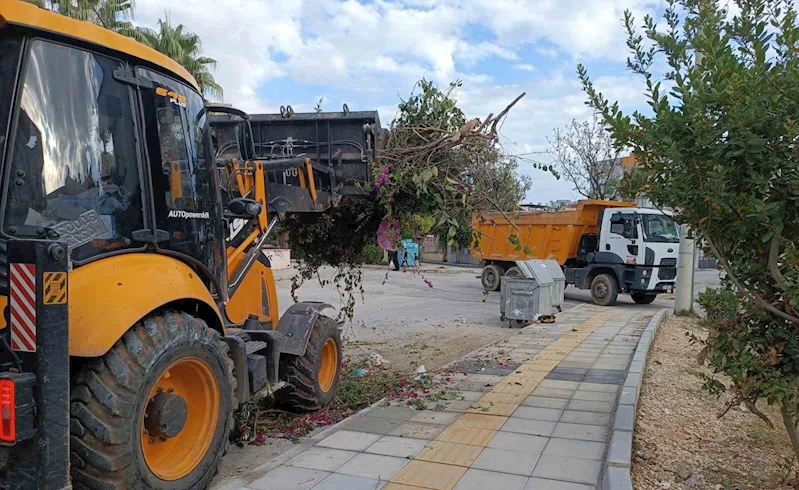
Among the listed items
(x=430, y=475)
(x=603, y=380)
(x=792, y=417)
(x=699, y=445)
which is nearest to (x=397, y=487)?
(x=430, y=475)

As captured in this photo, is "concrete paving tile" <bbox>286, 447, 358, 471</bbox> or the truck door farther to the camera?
the truck door

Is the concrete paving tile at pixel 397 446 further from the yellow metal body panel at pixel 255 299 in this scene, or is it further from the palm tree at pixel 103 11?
the palm tree at pixel 103 11

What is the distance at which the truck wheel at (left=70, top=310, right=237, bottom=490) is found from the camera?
10.6ft

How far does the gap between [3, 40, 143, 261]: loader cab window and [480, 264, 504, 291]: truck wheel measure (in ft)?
60.5

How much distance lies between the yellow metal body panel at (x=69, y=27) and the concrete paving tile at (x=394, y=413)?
11.7 ft

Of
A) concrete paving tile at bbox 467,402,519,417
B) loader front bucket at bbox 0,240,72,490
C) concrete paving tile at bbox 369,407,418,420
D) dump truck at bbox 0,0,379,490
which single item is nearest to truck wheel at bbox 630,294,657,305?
concrete paving tile at bbox 467,402,519,417

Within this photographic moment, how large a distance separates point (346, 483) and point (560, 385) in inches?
149

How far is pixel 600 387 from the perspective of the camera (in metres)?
7.16

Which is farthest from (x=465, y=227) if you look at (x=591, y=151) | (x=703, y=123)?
(x=591, y=151)

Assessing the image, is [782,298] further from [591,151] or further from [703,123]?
[591,151]

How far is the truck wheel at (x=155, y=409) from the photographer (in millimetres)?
3246

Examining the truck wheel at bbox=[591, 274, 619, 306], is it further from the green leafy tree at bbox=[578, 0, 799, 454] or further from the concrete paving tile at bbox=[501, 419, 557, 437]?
the green leafy tree at bbox=[578, 0, 799, 454]

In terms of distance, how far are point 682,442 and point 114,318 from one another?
15.0ft

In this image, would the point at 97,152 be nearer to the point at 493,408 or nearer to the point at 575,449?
the point at 575,449
